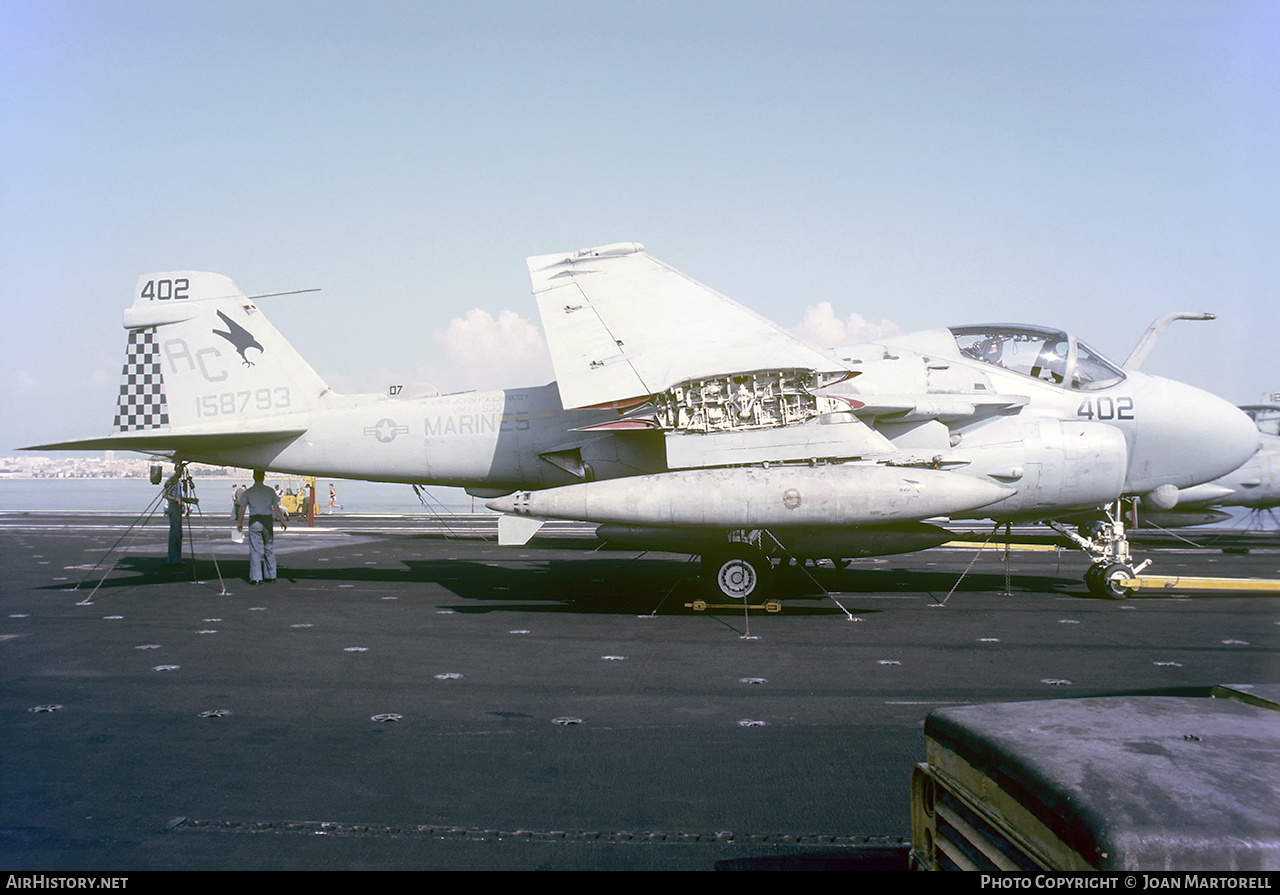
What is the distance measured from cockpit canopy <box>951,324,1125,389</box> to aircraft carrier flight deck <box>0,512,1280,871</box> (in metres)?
3.11

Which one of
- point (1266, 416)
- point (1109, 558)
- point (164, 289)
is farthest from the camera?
point (1266, 416)

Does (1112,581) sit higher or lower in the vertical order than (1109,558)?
lower

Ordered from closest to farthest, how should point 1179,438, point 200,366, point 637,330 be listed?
point 637,330 → point 1179,438 → point 200,366

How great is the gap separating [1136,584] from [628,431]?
23.9 feet

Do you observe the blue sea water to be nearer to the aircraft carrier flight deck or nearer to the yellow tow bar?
the aircraft carrier flight deck

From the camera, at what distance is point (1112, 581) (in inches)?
441

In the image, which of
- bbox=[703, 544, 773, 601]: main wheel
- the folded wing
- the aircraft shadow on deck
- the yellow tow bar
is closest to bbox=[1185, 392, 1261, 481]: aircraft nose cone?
the yellow tow bar

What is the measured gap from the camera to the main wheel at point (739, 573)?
10438 millimetres

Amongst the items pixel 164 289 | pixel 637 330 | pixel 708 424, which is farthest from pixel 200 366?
pixel 708 424

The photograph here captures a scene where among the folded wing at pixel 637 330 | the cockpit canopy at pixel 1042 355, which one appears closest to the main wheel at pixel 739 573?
the folded wing at pixel 637 330

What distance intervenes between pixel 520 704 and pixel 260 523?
27.8 feet

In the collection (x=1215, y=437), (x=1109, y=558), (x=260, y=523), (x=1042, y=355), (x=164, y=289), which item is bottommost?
(x=1109, y=558)

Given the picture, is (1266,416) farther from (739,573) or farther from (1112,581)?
(739,573)
